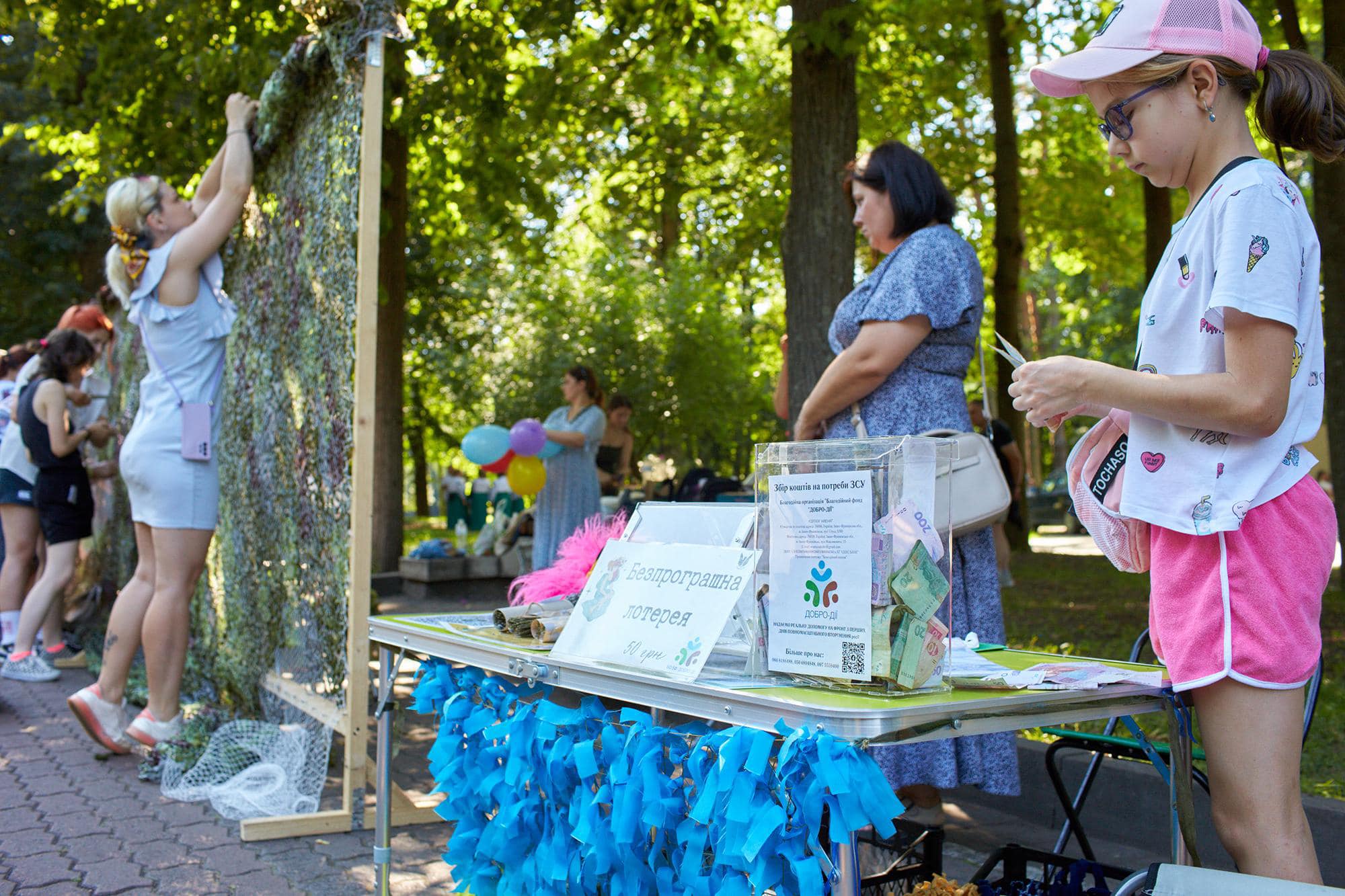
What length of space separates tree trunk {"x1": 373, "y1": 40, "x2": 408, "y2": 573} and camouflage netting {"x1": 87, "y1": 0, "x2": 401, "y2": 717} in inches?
190

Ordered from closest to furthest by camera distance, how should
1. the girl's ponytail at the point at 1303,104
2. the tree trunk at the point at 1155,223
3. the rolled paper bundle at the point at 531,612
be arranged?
the girl's ponytail at the point at 1303,104, the rolled paper bundle at the point at 531,612, the tree trunk at the point at 1155,223

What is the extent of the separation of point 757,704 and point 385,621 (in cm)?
152

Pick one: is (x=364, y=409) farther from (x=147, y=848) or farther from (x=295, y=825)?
(x=147, y=848)

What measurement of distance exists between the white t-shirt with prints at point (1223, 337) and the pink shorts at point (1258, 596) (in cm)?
4

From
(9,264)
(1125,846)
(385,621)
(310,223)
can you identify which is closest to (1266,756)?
(385,621)

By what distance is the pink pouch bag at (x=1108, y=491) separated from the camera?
1.88 metres

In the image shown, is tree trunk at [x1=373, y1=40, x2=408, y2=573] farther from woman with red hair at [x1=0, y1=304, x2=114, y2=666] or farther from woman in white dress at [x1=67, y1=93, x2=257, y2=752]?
woman in white dress at [x1=67, y1=93, x2=257, y2=752]

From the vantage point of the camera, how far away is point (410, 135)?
31.5ft

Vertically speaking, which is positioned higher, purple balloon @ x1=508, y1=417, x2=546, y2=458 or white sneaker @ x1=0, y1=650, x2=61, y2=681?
purple balloon @ x1=508, y1=417, x2=546, y2=458

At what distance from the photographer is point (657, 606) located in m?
2.04

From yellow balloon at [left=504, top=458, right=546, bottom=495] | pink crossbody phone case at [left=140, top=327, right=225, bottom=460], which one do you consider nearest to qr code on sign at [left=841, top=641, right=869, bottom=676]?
pink crossbody phone case at [left=140, top=327, right=225, bottom=460]

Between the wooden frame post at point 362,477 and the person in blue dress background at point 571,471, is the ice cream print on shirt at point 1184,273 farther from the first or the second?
the person in blue dress background at point 571,471

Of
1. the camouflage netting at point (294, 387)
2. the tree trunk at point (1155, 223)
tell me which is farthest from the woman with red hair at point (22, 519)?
the tree trunk at point (1155, 223)

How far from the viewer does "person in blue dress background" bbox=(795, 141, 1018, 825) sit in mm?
2902
